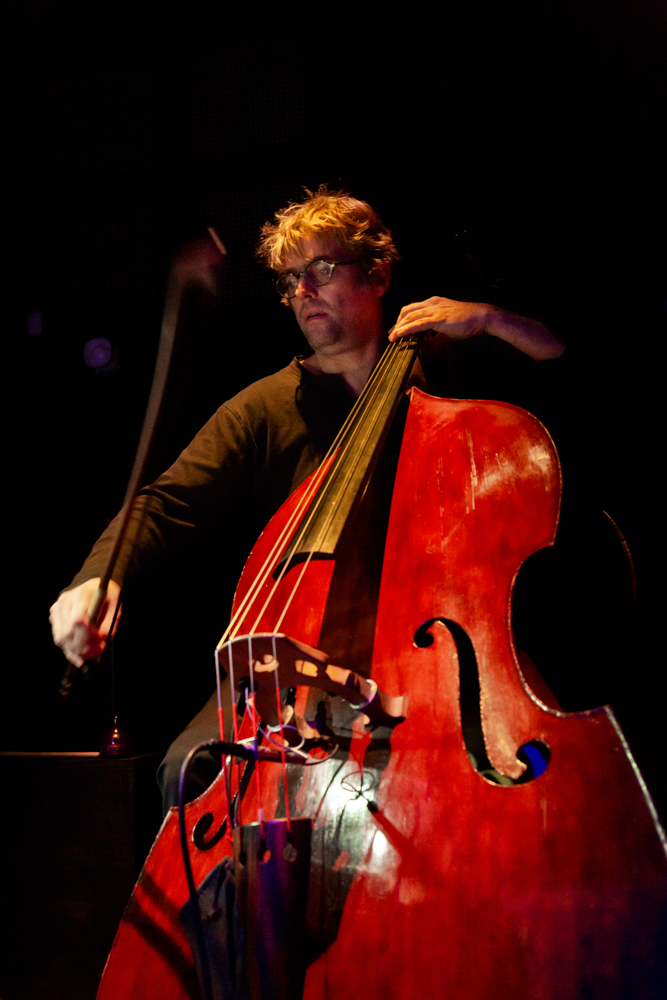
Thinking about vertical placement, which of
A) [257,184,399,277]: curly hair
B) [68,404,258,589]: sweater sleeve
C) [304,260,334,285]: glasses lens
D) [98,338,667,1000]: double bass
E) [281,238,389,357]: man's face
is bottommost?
[98,338,667,1000]: double bass

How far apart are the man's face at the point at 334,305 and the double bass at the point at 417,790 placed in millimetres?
770

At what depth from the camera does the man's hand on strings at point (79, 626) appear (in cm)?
100

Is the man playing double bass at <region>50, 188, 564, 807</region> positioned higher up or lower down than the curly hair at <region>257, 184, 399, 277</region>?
lower down

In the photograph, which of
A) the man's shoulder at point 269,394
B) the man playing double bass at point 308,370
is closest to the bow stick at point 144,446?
the man playing double bass at point 308,370

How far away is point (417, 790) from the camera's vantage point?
0.71 metres

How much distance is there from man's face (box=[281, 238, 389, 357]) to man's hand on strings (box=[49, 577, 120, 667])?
36.0 inches

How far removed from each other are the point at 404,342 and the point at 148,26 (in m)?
1.96

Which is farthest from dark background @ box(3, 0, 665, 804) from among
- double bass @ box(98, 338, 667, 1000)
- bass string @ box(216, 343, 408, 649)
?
double bass @ box(98, 338, 667, 1000)

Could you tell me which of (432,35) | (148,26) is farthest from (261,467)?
(148,26)

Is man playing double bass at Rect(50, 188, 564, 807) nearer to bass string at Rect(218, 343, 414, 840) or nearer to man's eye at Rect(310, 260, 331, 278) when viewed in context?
man's eye at Rect(310, 260, 331, 278)

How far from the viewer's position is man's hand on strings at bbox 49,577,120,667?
39.3 inches

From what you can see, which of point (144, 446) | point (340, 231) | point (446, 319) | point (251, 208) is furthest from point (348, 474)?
point (251, 208)

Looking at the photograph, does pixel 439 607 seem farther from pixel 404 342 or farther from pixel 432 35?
pixel 432 35

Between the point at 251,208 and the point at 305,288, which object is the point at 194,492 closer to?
the point at 305,288
